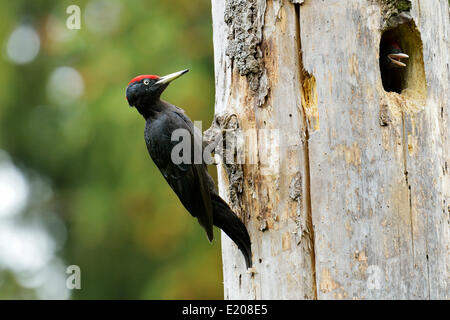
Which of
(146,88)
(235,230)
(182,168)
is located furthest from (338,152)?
(146,88)

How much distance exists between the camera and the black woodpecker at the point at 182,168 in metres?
3.28

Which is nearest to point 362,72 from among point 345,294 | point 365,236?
point 365,236

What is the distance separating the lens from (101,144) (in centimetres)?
715

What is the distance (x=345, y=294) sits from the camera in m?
2.97

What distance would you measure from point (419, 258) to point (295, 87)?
104 cm

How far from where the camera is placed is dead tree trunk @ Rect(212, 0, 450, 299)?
3.00 m

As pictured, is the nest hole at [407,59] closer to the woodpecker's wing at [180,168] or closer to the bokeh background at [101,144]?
the woodpecker's wing at [180,168]

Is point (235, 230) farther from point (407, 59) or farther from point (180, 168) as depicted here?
point (407, 59)

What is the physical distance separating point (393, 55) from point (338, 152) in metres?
0.73
